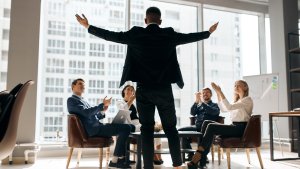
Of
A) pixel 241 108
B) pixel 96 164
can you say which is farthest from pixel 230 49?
pixel 96 164

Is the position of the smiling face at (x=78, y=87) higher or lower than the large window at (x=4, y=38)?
lower

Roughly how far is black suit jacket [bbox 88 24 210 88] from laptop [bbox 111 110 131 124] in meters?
1.55

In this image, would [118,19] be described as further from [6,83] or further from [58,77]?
[6,83]

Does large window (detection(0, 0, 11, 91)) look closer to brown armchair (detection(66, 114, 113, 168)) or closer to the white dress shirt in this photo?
brown armchair (detection(66, 114, 113, 168))

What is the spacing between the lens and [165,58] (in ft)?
7.93

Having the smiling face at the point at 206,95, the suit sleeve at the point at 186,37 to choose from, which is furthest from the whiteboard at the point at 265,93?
the suit sleeve at the point at 186,37

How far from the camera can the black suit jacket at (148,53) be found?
7.79 ft

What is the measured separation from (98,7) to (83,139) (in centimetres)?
304

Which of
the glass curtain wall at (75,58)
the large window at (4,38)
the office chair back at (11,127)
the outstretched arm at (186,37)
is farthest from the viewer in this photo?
the glass curtain wall at (75,58)

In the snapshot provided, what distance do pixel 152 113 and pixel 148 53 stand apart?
19.0 inches

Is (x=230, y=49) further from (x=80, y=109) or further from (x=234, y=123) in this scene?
(x=80, y=109)

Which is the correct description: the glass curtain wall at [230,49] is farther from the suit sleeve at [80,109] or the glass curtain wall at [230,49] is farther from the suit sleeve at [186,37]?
the suit sleeve at [186,37]

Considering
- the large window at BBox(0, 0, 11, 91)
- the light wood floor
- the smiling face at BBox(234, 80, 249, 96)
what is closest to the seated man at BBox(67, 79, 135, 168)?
the light wood floor

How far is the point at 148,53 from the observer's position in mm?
2379
